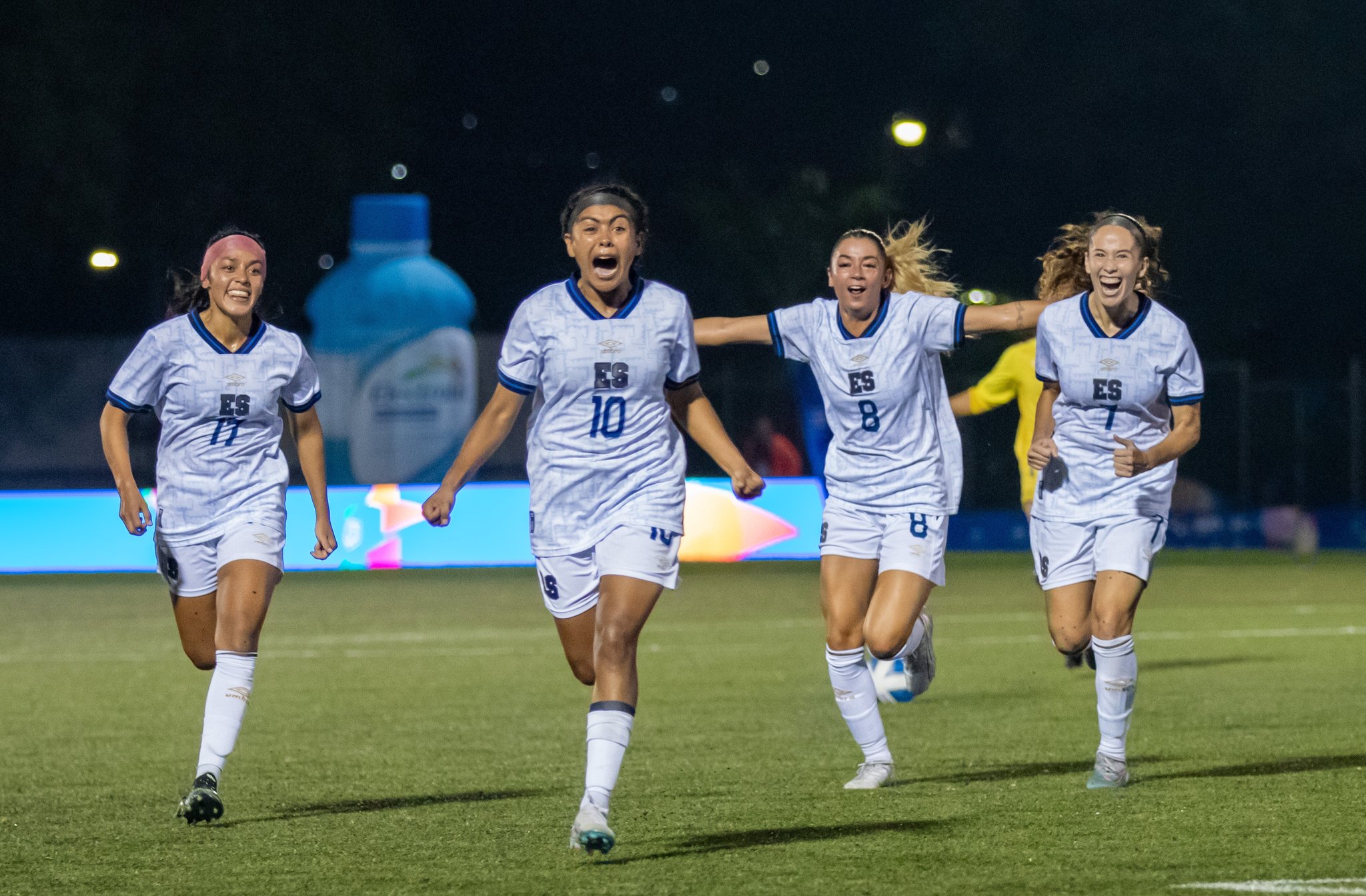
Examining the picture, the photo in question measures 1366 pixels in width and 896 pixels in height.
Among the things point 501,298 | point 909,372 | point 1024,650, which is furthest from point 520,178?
point 909,372

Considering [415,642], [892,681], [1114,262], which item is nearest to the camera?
[1114,262]

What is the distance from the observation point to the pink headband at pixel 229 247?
306 inches

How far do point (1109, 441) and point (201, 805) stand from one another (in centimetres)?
352

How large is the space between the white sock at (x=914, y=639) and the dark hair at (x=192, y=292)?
2796 mm

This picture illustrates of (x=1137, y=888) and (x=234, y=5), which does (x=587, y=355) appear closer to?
(x=1137, y=888)

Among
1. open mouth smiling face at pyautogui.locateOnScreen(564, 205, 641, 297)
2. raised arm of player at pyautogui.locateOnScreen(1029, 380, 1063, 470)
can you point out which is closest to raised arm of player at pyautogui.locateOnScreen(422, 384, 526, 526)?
open mouth smiling face at pyautogui.locateOnScreen(564, 205, 641, 297)

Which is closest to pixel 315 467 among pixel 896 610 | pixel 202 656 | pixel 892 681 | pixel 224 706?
pixel 202 656

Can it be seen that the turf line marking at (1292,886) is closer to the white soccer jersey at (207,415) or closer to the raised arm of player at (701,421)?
the raised arm of player at (701,421)

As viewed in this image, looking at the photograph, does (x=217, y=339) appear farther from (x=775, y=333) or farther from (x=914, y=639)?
(x=914, y=639)

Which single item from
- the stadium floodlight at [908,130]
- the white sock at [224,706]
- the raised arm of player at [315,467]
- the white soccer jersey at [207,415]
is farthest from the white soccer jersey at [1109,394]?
the stadium floodlight at [908,130]

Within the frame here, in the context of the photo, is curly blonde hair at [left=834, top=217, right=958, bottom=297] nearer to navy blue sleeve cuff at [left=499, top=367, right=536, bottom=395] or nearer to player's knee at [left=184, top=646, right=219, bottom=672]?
navy blue sleeve cuff at [left=499, top=367, right=536, bottom=395]

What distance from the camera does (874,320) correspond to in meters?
8.02

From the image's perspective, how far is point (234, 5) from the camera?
37438 mm

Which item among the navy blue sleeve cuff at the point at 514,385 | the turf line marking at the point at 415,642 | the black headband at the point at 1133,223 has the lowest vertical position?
the turf line marking at the point at 415,642
